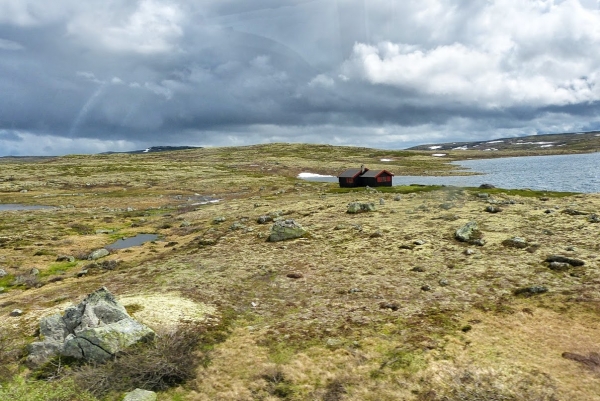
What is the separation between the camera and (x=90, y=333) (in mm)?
17859

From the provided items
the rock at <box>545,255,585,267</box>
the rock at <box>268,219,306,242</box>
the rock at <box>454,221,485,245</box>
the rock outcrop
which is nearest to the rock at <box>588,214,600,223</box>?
the rock at <box>454,221,485,245</box>

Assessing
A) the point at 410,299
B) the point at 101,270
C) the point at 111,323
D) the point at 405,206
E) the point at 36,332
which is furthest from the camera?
the point at 405,206

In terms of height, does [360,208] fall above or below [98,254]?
above

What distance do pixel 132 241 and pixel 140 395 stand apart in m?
41.8

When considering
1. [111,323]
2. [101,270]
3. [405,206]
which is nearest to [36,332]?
[111,323]

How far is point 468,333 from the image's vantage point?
64.3 ft

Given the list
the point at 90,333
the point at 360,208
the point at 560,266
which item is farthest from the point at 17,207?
the point at 560,266

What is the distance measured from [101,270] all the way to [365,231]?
2735 cm

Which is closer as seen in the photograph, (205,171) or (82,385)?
(82,385)

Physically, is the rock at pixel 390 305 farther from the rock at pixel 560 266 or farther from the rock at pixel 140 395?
the rock at pixel 140 395

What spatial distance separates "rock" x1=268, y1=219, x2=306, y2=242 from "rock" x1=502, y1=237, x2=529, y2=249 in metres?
20.3

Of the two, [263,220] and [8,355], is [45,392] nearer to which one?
[8,355]

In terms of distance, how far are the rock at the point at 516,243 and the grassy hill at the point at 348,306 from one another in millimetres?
254

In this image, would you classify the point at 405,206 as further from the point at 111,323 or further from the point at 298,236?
the point at 111,323
